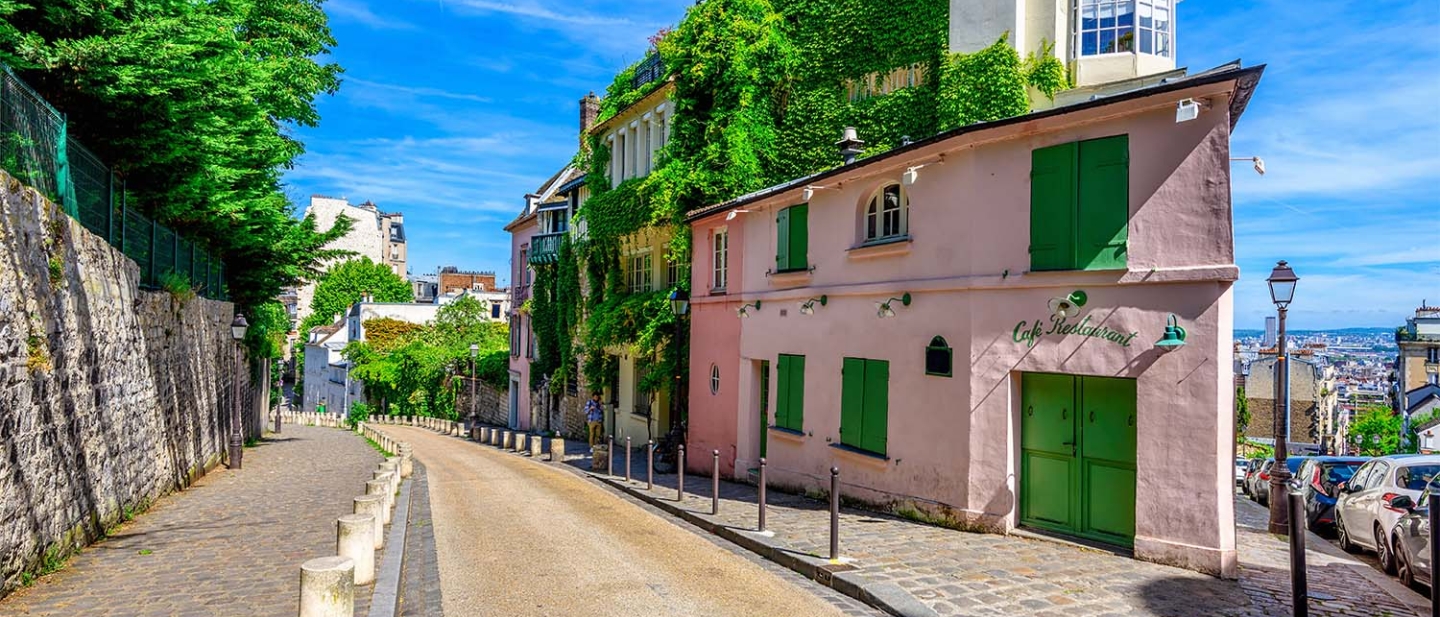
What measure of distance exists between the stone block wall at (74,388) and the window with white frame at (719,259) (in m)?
9.86

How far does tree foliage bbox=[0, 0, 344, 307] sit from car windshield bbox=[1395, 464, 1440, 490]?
16.7 metres

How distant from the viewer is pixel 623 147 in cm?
2791

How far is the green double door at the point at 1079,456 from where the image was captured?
9547mm

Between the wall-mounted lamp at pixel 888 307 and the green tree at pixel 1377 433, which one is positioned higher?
the wall-mounted lamp at pixel 888 307

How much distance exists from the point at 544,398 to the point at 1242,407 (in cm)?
4319

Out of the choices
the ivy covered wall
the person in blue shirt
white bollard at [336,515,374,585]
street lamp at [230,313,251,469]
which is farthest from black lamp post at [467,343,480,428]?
white bollard at [336,515,374,585]

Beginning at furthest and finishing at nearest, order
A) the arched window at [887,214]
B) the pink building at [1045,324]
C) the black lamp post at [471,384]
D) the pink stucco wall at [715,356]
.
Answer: the black lamp post at [471,384]
the pink stucco wall at [715,356]
the arched window at [887,214]
the pink building at [1045,324]

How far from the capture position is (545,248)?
3503cm

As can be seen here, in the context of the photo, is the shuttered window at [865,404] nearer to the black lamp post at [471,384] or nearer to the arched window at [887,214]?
the arched window at [887,214]

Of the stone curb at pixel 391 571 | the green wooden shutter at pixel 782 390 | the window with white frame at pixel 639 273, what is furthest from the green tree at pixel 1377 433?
the stone curb at pixel 391 571

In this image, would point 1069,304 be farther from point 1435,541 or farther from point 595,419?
point 595,419

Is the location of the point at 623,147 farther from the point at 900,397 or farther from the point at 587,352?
the point at 900,397

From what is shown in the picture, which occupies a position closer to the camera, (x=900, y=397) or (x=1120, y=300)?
(x=1120, y=300)

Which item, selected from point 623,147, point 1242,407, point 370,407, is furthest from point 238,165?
point 1242,407
